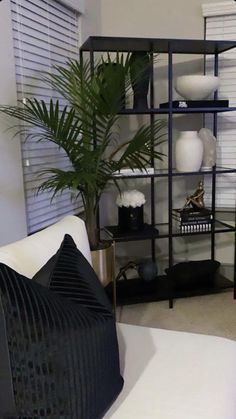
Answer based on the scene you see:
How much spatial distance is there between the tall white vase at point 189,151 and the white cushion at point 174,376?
1430mm

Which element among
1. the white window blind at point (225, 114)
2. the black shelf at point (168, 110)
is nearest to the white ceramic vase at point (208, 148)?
the black shelf at point (168, 110)

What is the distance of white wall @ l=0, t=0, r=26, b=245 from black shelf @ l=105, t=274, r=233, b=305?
2.91 ft

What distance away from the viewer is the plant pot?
2.11 m

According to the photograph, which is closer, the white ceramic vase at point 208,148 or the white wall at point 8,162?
the white wall at point 8,162

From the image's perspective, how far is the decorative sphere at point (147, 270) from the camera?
9.05 ft

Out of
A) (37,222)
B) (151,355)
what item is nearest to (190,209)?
(37,222)

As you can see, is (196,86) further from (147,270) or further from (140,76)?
(147,270)

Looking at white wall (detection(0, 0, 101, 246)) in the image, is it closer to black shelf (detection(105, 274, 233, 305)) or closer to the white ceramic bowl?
black shelf (detection(105, 274, 233, 305))

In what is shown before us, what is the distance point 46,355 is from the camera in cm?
85

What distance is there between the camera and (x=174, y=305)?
2715 mm

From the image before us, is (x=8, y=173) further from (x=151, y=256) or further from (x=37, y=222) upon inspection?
(x=151, y=256)

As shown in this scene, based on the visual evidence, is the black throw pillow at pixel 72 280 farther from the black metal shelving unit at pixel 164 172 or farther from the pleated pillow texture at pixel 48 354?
the black metal shelving unit at pixel 164 172

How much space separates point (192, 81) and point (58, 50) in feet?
2.96

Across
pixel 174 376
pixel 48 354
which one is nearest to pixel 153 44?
pixel 174 376
